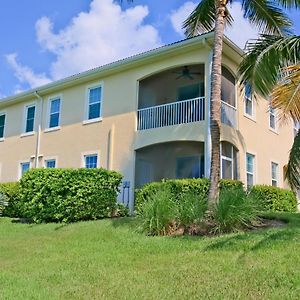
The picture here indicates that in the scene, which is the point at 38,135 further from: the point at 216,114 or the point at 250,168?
the point at 216,114

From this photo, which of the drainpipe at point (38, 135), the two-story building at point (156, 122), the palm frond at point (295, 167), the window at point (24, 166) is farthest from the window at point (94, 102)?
the palm frond at point (295, 167)

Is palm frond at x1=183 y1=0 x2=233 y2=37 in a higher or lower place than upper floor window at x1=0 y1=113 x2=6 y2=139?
A: higher

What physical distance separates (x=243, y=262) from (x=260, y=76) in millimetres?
6653

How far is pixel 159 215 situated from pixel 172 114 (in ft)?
24.8

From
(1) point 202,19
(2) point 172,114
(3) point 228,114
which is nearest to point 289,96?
(1) point 202,19

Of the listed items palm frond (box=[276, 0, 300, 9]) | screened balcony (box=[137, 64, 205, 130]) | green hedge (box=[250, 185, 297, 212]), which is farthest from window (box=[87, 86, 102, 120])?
palm frond (box=[276, 0, 300, 9])

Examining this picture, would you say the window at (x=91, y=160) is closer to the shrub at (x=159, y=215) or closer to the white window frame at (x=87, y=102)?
the white window frame at (x=87, y=102)

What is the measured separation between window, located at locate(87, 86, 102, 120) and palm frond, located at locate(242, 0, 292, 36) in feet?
27.5

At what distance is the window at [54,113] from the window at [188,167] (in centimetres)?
718

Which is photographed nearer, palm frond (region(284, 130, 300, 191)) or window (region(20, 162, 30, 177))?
palm frond (region(284, 130, 300, 191))

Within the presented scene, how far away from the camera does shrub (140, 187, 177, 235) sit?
10570 mm

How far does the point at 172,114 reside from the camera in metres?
17.5

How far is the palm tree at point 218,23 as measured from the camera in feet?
37.8

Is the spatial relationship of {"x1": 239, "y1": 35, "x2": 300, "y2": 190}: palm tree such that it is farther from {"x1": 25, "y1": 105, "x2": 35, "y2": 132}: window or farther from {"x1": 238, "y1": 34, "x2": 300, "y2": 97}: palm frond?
{"x1": 25, "y1": 105, "x2": 35, "y2": 132}: window
